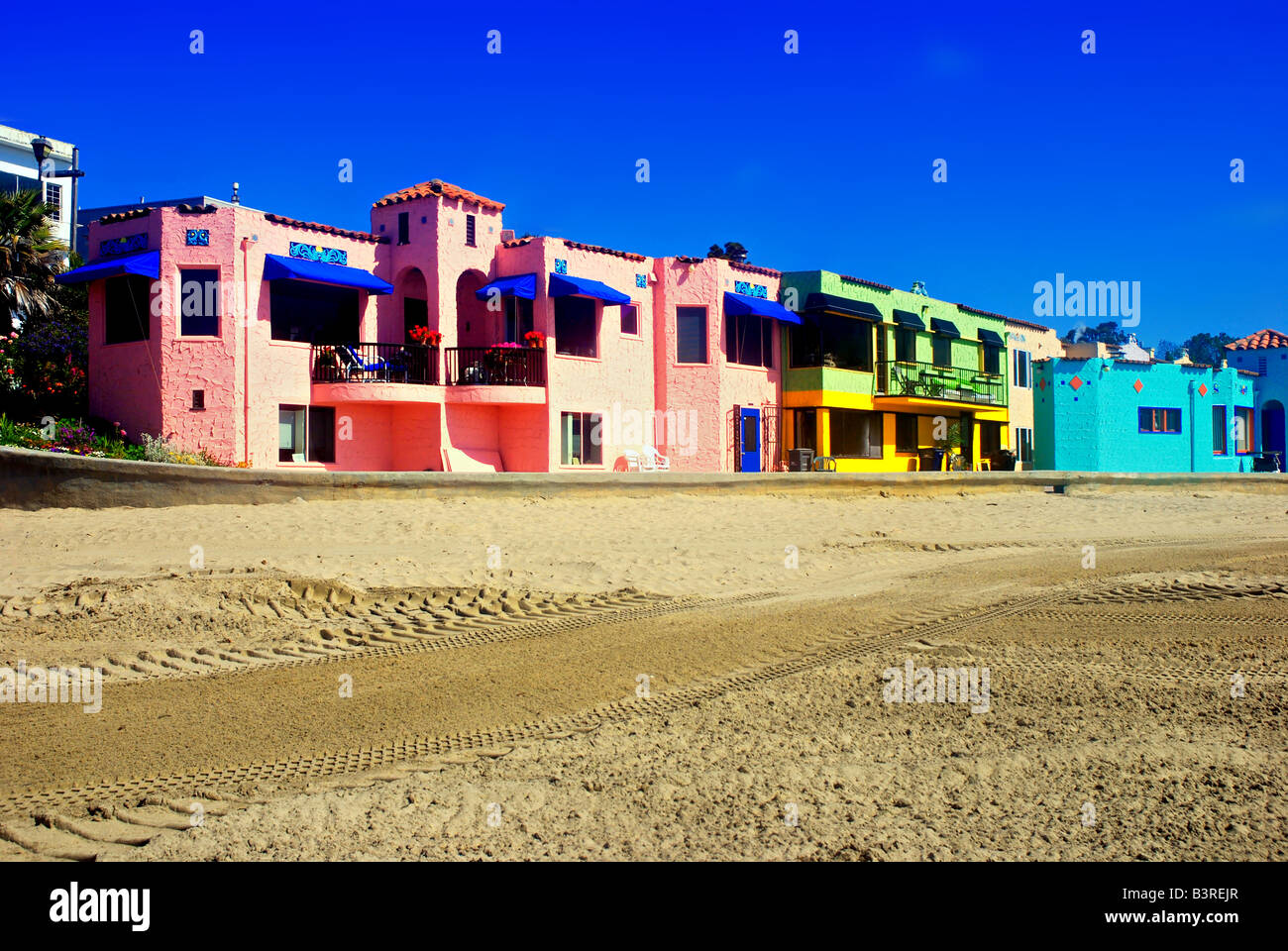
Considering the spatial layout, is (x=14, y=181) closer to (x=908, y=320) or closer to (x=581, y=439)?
(x=581, y=439)

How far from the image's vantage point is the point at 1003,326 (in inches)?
1677

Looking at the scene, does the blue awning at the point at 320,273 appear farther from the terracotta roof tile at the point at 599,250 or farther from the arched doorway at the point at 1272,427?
the arched doorway at the point at 1272,427

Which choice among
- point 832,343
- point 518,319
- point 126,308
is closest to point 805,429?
point 832,343

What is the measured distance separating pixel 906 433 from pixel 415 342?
1935 centimetres

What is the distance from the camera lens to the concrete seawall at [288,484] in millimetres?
15352

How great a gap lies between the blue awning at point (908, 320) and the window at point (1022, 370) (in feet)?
31.2

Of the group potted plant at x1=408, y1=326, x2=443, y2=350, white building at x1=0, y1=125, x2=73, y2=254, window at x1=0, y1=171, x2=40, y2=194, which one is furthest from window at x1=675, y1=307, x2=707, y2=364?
window at x1=0, y1=171, x2=40, y2=194

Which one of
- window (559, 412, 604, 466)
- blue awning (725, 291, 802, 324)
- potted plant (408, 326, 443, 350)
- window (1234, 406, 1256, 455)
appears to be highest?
blue awning (725, 291, 802, 324)

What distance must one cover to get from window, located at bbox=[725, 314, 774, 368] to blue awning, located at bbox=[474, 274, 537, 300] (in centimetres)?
686

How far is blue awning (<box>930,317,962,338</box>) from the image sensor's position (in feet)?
122

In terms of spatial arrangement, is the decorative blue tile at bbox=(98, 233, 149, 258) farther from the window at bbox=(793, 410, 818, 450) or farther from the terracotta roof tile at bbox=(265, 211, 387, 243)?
the window at bbox=(793, 410, 818, 450)
